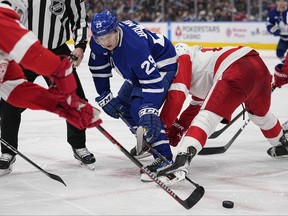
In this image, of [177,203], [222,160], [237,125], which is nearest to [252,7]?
[237,125]

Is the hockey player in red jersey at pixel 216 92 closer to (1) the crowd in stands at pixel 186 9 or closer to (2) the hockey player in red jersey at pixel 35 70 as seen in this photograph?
(2) the hockey player in red jersey at pixel 35 70

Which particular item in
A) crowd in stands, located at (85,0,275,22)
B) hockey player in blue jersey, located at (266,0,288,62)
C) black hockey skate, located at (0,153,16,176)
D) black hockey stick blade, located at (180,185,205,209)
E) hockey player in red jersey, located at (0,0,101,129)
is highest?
hockey player in red jersey, located at (0,0,101,129)

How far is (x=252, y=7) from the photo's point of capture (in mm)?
11438

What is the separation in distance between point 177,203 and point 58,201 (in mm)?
490

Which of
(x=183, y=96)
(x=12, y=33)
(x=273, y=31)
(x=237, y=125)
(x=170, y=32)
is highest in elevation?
(x=12, y=33)

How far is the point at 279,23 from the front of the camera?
8.63 m

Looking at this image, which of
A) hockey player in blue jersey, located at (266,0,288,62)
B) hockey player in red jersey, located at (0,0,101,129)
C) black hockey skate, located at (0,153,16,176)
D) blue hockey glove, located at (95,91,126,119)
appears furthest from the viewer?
hockey player in blue jersey, located at (266,0,288,62)

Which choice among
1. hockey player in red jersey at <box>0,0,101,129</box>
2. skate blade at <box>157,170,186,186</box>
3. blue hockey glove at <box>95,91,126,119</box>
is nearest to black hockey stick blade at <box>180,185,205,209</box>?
skate blade at <box>157,170,186,186</box>

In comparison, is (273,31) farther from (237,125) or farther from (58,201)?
(58,201)

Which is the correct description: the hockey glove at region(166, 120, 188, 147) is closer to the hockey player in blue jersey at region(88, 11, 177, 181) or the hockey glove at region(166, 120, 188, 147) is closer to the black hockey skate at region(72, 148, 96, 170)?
the hockey player in blue jersey at region(88, 11, 177, 181)

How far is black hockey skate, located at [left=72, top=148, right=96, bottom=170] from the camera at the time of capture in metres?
3.03

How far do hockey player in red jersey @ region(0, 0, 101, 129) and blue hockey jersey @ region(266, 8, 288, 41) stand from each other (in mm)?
6625

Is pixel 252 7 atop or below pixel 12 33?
below

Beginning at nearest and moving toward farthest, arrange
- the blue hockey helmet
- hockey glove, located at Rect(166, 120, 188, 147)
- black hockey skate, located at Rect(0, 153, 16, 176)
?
1. the blue hockey helmet
2. black hockey skate, located at Rect(0, 153, 16, 176)
3. hockey glove, located at Rect(166, 120, 188, 147)
